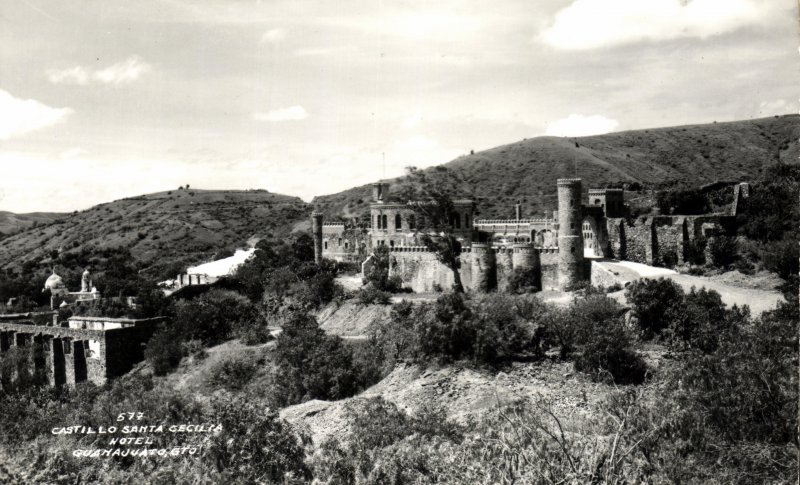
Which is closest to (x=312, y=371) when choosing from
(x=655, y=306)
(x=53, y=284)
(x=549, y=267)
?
(x=655, y=306)

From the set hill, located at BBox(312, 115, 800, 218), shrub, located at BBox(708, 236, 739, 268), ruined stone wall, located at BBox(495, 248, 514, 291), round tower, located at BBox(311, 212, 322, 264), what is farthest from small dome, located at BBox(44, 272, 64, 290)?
shrub, located at BBox(708, 236, 739, 268)

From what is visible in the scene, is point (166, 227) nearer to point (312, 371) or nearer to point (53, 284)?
point (53, 284)

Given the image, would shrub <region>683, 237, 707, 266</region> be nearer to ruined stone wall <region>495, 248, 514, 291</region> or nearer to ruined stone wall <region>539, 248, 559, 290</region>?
ruined stone wall <region>539, 248, 559, 290</region>

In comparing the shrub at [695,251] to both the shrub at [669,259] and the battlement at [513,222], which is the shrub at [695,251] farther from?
the battlement at [513,222]

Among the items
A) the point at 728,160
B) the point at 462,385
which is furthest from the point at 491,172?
the point at 462,385

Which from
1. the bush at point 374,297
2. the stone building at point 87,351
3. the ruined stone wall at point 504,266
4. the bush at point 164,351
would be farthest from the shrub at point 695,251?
the stone building at point 87,351

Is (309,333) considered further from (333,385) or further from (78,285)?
(78,285)
